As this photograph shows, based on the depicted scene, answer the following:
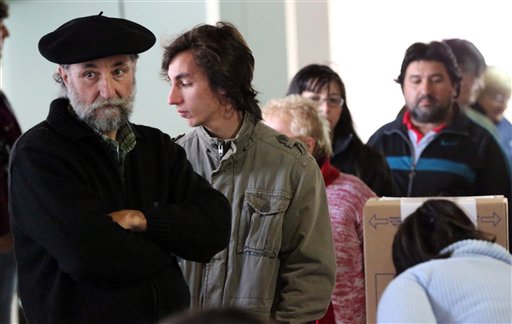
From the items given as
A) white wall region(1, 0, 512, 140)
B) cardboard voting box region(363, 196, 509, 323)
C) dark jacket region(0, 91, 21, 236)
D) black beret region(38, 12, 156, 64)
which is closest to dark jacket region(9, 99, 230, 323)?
black beret region(38, 12, 156, 64)

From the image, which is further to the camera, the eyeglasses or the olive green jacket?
the eyeglasses

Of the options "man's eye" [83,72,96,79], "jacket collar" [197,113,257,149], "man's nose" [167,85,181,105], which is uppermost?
"man's eye" [83,72,96,79]

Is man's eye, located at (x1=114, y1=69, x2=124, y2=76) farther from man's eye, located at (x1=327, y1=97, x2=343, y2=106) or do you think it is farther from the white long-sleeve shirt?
man's eye, located at (x1=327, y1=97, x2=343, y2=106)

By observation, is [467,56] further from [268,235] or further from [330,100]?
[268,235]

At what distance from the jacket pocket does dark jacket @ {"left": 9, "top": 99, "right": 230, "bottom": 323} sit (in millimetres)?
312

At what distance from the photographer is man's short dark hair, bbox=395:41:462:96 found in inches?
212

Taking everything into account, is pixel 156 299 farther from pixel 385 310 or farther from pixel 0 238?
pixel 0 238

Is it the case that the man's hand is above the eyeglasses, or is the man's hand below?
below

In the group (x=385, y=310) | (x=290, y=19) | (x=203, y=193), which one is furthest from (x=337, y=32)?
(x=385, y=310)

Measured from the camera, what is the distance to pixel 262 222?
3053 mm

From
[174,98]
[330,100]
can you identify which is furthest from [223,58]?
[330,100]

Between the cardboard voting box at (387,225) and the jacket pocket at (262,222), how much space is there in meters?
0.30

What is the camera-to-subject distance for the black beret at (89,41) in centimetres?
263

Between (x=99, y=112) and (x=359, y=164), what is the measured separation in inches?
87.2
